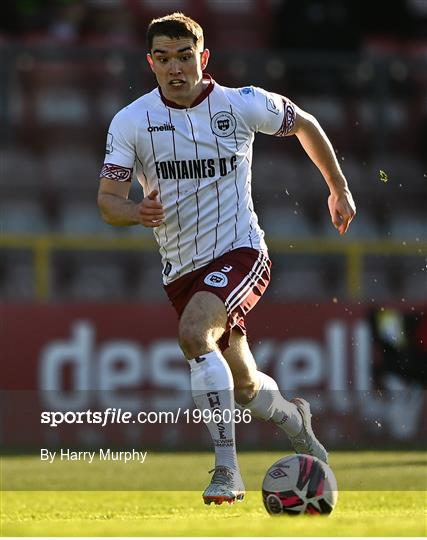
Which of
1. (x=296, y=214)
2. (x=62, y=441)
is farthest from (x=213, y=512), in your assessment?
(x=296, y=214)

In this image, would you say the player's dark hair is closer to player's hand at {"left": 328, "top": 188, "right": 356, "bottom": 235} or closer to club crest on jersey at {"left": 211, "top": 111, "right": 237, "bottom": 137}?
club crest on jersey at {"left": 211, "top": 111, "right": 237, "bottom": 137}

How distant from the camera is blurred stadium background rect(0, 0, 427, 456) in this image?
1247 centimetres

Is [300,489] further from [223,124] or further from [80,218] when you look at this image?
[80,218]

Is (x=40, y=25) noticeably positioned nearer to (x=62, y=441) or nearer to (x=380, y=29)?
(x=380, y=29)

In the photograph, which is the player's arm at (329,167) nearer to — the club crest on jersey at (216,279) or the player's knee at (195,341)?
the club crest on jersey at (216,279)

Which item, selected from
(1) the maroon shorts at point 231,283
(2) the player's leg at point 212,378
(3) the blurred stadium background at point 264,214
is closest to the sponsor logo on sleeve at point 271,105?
(1) the maroon shorts at point 231,283

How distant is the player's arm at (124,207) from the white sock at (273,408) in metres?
1.30

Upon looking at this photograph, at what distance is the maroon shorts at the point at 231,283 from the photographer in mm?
6828

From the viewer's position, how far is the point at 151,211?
627cm

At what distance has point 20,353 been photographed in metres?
12.5

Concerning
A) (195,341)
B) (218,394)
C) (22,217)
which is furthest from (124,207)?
(22,217)

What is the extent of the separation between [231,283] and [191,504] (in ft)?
4.31

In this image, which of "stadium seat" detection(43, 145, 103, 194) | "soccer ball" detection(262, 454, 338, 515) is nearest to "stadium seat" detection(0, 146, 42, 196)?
"stadium seat" detection(43, 145, 103, 194)

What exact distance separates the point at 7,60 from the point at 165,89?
26.1 feet
